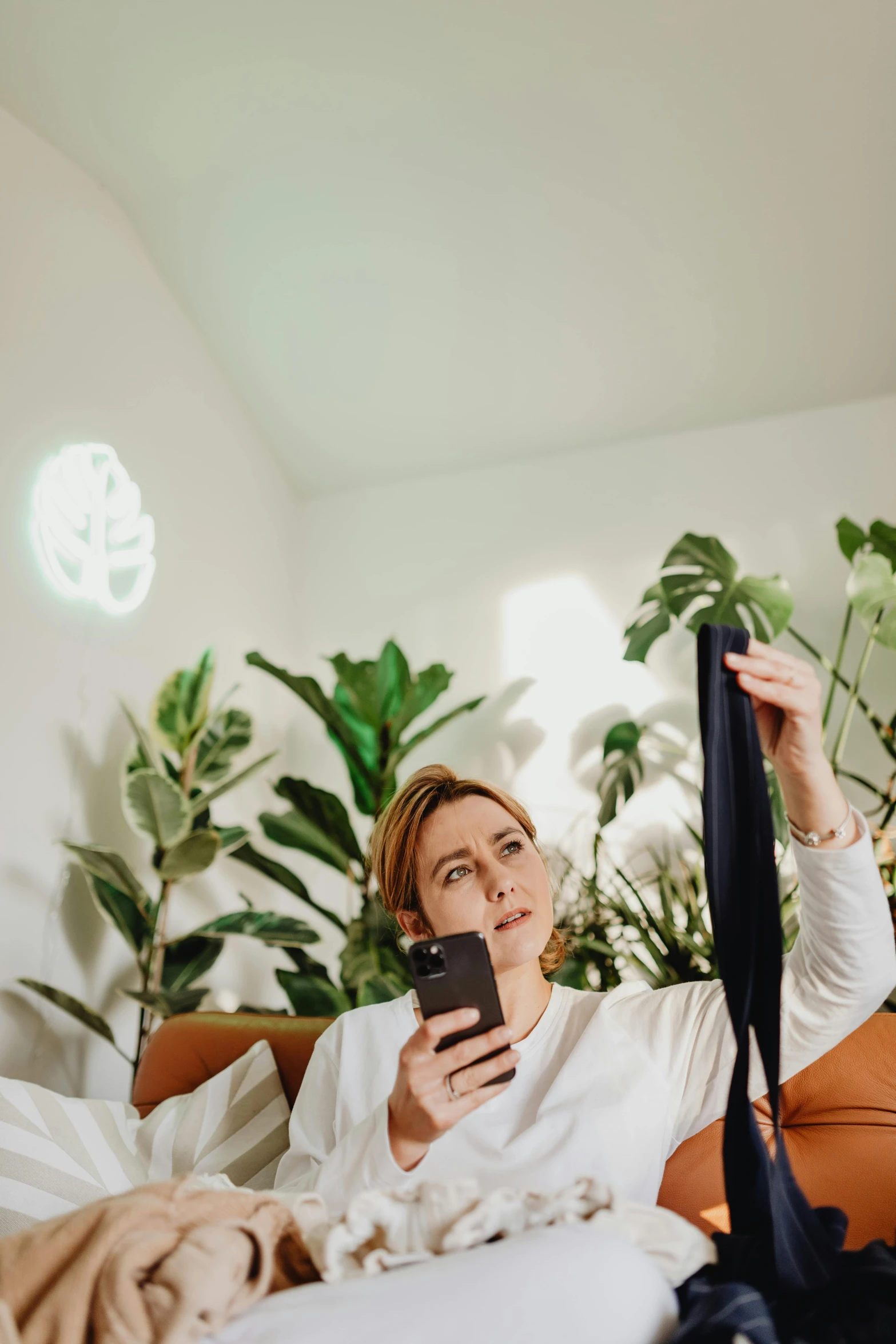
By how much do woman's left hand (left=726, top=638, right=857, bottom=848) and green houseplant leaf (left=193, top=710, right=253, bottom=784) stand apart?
5.45 ft

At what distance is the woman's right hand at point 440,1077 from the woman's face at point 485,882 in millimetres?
224

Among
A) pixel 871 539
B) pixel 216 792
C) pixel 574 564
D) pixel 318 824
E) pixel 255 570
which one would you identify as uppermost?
pixel 255 570

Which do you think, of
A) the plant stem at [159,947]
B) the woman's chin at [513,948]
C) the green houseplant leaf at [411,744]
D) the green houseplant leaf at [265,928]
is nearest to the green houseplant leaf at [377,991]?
the green houseplant leaf at [265,928]

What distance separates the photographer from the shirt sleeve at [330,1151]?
89 centimetres

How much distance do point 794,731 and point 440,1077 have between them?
47 centimetres

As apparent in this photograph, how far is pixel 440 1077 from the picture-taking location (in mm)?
869

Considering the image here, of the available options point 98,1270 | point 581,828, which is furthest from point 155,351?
point 98,1270

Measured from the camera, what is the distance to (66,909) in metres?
2.12

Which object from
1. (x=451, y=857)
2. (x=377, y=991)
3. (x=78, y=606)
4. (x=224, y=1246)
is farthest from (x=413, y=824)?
(x=78, y=606)

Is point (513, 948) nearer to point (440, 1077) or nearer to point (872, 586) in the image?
point (440, 1077)

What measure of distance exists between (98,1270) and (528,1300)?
1.01 ft

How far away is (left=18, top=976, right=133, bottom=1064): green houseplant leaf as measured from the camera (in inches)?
74.2

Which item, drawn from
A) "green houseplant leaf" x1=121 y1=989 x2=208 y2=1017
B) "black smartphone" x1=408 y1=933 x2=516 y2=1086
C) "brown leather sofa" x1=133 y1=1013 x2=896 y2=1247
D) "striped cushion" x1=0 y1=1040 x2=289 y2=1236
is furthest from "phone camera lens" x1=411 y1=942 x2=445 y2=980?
"green houseplant leaf" x1=121 y1=989 x2=208 y2=1017

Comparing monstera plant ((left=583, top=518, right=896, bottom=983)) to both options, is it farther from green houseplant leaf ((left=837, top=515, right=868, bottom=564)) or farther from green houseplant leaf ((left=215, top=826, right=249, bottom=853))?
green houseplant leaf ((left=215, top=826, right=249, bottom=853))
